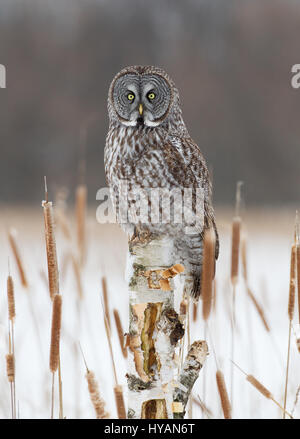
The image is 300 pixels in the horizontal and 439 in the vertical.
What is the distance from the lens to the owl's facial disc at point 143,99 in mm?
1479

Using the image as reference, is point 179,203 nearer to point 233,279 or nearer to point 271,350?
point 233,279

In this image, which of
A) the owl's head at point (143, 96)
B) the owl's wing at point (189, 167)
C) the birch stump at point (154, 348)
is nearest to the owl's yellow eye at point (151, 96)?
the owl's head at point (143, 96)

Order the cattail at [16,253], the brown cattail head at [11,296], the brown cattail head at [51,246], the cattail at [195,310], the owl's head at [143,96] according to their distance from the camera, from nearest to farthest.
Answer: the brown cattail head at [51,246] → the brown cattail head at [11,296] → the cattail at [16,253] → the cattail at [195,310] → the owl's head at [143,96]

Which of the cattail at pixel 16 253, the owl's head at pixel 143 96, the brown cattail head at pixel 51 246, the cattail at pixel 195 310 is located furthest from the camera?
the owl's head at pixel 143 96

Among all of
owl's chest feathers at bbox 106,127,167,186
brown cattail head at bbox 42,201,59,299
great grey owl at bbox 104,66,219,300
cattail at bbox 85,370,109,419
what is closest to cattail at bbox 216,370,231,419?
cattail at bbox 85,370,109,419

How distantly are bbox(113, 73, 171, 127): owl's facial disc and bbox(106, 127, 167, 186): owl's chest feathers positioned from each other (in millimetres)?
28

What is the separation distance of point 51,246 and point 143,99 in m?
0.71

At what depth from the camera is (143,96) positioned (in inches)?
59.1

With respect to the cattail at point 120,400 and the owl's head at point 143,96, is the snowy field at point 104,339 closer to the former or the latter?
the cattail at point 120,400

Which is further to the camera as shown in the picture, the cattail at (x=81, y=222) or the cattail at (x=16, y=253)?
the cattail at (x=81, y=222)

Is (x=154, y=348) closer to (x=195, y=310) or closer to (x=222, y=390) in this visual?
(x=222, y=390)

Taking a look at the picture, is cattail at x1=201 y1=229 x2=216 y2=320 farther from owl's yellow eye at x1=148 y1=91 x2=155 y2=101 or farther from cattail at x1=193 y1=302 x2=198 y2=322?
owl's yellow eye at x1=148 y1=91 x2=155 y2=101

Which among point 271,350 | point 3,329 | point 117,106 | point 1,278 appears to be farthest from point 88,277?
point 3,329

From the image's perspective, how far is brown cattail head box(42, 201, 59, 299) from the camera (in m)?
0.88
